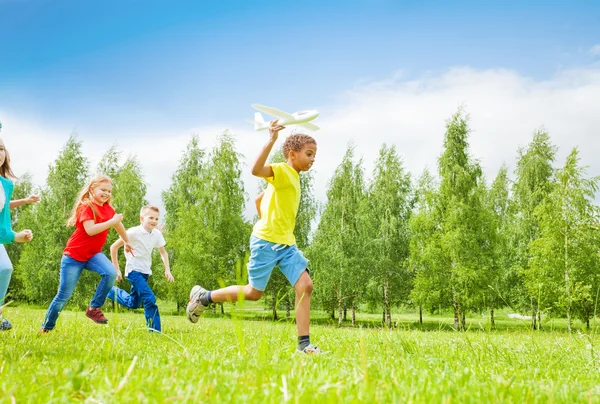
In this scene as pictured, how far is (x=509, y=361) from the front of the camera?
12.6 feet

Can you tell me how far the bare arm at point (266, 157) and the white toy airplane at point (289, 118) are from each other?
12 cm

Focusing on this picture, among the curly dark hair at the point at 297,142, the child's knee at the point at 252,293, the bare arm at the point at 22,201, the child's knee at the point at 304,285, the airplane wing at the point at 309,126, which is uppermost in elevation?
the airplane wing at the point at 309,126

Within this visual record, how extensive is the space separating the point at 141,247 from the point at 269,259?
3.72 meters

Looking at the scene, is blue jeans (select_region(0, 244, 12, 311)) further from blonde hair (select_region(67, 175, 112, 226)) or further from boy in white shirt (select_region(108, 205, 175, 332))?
boy in white shirt (select_region(108, 205, 175, 332))

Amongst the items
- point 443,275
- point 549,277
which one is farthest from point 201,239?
point 549,277

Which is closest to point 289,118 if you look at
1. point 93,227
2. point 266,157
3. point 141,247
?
point 266,157

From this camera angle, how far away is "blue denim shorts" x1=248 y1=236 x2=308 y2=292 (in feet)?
17.3

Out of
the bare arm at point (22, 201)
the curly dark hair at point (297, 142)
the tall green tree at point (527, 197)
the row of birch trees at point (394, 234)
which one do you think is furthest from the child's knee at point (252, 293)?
the tall green tree at point (527, 197)

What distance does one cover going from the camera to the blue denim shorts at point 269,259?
526 centimetres

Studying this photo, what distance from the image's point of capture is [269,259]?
5414 mm

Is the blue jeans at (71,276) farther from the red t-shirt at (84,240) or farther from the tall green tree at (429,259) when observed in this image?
the tall green tree at (429,259)

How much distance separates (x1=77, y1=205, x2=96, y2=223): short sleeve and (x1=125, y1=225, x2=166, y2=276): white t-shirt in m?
1.20

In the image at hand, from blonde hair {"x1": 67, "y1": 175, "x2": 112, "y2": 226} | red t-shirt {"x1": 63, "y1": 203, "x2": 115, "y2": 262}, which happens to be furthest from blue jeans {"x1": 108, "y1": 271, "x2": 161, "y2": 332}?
blonde hair {"x1": 67, "y1": 175, "x2": 112, "y2": 226}

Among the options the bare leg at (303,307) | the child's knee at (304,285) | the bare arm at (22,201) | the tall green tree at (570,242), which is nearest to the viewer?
the bare leg at (303,307)
